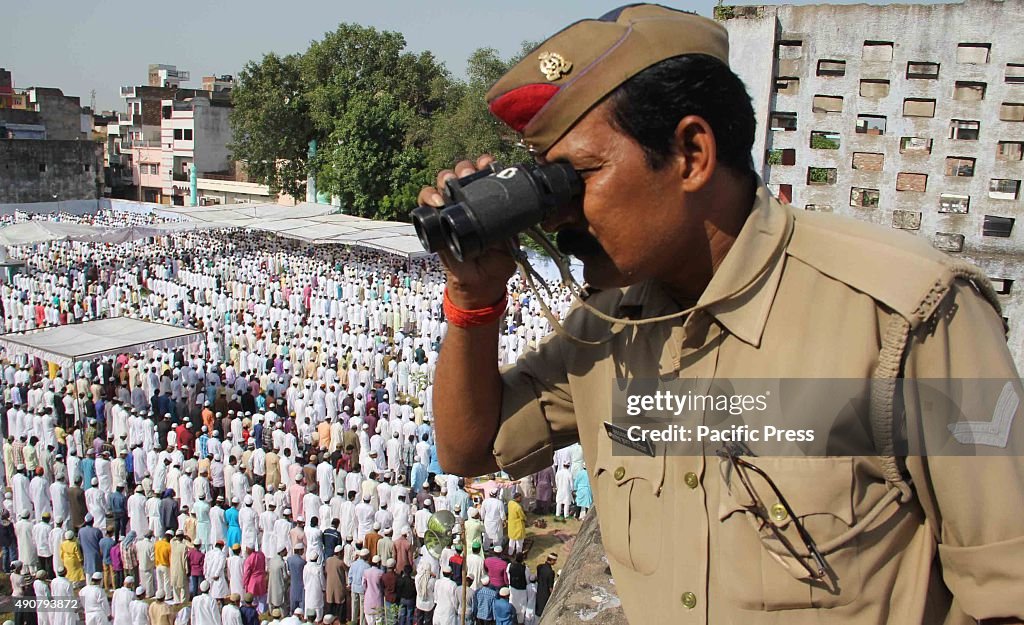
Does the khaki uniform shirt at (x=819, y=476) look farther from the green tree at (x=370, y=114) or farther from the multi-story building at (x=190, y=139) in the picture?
the multi-story building at (x=190, y=139)

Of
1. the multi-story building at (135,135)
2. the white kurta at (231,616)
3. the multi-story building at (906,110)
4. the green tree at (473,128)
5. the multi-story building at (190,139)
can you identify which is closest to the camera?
the white kurta at (231,616)

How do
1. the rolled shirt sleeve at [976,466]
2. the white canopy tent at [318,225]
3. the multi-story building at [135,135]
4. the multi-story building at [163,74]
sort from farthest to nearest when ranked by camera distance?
the multi-story building at [163,74], the multi-story building at [135,135], the white canopy tent at [318,225], the rolled shirt sleeve at [976,466]

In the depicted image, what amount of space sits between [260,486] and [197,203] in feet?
120

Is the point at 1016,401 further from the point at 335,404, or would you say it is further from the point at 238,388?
the point at 238,388

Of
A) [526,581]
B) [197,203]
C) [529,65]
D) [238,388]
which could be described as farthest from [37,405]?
[197,203]

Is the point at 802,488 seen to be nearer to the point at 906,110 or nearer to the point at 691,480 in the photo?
the point at 691,480

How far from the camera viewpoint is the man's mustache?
1281mm

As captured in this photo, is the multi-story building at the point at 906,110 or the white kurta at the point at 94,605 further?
the multi-story building at the point at 906,110

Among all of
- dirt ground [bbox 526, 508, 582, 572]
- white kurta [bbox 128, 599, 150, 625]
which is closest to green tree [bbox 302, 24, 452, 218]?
dirt ground [bbox 526, 508, 582, 572]

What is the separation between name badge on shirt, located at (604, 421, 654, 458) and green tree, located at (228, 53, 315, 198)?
34.3 meters

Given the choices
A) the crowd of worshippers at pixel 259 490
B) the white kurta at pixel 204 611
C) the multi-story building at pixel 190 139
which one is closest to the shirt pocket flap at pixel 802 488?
the crowd of worshippers at pixel 259 490

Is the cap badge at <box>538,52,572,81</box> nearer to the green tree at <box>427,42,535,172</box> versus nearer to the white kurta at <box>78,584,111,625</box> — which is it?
the white kurta at <box>78,584,111,625</box>

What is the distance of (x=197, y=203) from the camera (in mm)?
42281

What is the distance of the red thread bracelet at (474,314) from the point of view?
1.39 m
